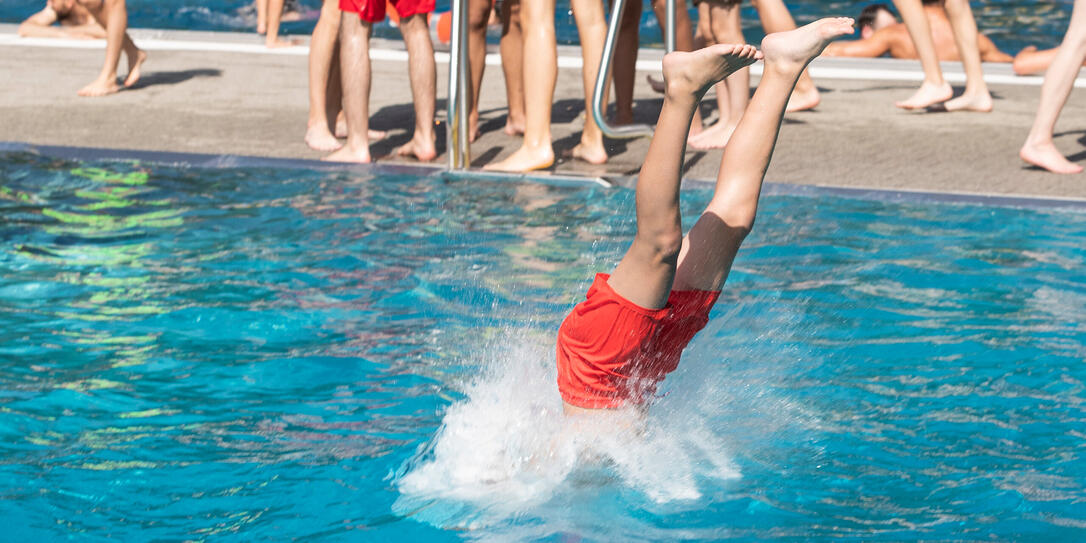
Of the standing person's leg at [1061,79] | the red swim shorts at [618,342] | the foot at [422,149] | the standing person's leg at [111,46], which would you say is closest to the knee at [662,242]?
the red swim shorts at [618,342]

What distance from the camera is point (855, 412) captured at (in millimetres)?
3410

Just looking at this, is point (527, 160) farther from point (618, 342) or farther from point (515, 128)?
point (618, 342)

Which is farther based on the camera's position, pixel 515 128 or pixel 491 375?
pixel 515 128

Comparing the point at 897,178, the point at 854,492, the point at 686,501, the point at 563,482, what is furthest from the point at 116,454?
the point at 897,178

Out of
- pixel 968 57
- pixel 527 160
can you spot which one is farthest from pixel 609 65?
pixel 968 57

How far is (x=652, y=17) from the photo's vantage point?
21.3 metres

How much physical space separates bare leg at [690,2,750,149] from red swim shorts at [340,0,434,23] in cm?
163

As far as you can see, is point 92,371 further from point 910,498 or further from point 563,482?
point 910,498

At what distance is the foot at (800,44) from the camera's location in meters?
2.84

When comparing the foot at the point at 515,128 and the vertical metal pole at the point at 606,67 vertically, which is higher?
the vertical metal pole at the point at 606,67

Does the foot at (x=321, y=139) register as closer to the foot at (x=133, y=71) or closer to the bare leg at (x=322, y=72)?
the bare leg at (x=322, y=72)

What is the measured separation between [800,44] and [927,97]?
16.7 ft

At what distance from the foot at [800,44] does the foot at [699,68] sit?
0.49 feet

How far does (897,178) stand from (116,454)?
161 inches
